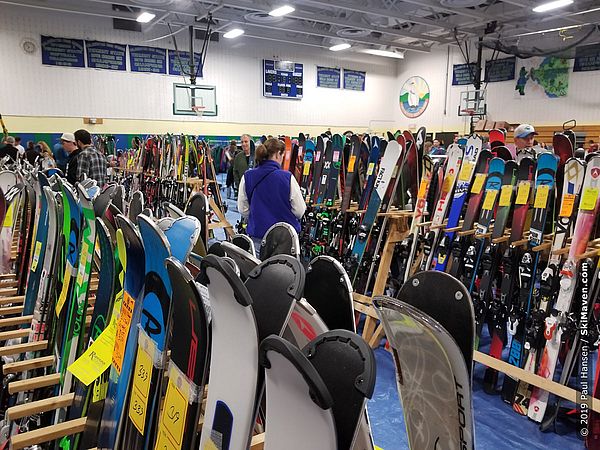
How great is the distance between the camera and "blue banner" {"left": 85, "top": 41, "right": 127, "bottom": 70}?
12.7 metres

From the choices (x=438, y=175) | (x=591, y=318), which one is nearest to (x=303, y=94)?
(x=438, y=175)

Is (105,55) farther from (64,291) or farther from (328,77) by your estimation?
(64,291)

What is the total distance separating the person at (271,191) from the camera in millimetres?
3637

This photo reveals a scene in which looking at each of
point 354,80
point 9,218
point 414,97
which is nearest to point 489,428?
point 9,218

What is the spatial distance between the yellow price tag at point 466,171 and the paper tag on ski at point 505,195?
0.30 metres

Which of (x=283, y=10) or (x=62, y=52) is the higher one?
(x=283, y=10)

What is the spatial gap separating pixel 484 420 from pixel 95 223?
2.47 m

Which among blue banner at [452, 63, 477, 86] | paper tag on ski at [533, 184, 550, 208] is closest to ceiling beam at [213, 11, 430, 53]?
blue banner at [452, 63, 477, 86]

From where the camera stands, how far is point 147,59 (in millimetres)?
13594

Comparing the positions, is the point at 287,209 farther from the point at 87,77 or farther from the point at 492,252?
the point at 87,77

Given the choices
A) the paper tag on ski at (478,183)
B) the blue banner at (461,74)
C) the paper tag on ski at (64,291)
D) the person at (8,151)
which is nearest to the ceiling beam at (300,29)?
the blue banner at (461,74)

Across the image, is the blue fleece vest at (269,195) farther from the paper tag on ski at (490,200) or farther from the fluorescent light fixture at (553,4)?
the fluorescent light fixture at (553,4)

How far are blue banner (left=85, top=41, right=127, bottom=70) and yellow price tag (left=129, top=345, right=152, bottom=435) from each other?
13639 mm

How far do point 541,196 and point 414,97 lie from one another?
16.2 m
